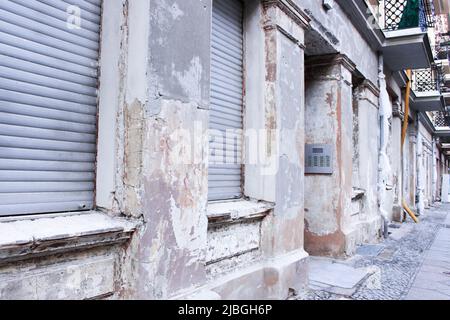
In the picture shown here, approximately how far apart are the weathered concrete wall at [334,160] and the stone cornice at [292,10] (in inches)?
61.2

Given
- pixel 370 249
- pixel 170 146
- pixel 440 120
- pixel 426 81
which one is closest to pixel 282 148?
pixel 170 146

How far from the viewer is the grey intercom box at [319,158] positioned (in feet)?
19.8

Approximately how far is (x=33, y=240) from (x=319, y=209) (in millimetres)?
4888

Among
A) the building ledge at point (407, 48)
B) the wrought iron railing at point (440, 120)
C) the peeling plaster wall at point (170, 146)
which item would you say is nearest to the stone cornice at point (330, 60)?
the building ledge at point (407, 48)

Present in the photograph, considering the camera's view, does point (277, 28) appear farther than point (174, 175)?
Yes

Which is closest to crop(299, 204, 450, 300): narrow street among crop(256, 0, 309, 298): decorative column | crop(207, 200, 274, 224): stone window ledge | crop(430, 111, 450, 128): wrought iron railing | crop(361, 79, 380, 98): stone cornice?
crop(256, 0, 309, 298): decorative column

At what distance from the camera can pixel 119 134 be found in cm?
256

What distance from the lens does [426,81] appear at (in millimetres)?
13758

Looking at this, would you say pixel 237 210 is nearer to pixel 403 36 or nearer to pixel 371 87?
pixel 371 87

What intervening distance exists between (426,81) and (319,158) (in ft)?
32.9

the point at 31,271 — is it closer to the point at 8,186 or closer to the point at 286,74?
the point at 8,186

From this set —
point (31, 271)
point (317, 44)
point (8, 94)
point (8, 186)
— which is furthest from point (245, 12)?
point (31, 271)

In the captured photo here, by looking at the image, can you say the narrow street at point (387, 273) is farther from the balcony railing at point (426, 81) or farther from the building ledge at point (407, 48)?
the balcony railing at point (426, 81)
